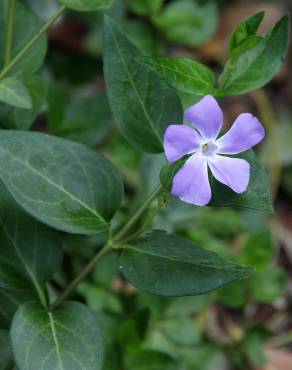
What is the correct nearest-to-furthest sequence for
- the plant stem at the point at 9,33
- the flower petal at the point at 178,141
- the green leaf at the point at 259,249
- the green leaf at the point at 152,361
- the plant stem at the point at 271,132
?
the flower petal at the point at 178,141
the plant stem at the point at 9,33
the green leaf at the point at 152,361
the green leaf at the point at 259,249
the plant stem at the point at 271,132

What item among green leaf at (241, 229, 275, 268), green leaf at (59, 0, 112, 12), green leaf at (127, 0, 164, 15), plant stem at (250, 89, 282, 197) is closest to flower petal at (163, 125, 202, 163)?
green leaf at (59, 0, 112, 12)

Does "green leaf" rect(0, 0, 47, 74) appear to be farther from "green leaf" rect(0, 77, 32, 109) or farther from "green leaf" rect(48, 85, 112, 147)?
"green leaf" rect(48, 85, 112, 147)

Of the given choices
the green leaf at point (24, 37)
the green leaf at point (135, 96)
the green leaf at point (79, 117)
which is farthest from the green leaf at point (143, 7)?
the green leaf at point (135, 96)

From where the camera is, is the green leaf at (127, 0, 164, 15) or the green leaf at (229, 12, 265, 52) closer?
the green leaf at (229, 12, 265, 52)

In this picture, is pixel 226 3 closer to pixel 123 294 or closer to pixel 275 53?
pixel 123 294

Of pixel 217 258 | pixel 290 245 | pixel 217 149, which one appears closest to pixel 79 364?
pixel 217 258

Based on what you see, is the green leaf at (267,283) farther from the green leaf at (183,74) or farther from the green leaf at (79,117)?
the green leaf at (183,74)
